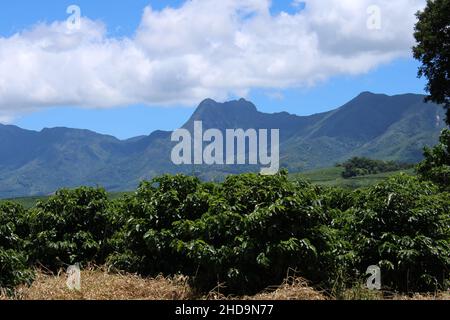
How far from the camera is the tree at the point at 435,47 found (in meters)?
32.2

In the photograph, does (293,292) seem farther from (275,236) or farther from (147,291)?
(147,291)

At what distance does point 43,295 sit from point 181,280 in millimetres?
2346

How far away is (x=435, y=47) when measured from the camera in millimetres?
32594

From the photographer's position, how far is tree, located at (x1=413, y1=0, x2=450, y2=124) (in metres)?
32.2

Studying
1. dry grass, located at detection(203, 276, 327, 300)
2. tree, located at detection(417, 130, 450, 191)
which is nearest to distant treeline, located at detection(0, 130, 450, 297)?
dry grass, located at detection(203, 276, 327, 300)

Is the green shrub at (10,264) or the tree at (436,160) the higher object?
the tree at (436,160)

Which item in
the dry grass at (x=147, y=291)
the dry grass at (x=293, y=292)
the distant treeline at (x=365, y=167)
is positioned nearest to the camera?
the dry grass at (x=293, y=292)

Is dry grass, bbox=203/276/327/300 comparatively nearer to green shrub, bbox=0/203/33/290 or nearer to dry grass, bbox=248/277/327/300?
dry grass, bbox=248/277/327/300

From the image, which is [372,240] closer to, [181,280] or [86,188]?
[181,280]

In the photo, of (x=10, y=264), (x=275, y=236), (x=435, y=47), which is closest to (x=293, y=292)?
(x=275, y=236)

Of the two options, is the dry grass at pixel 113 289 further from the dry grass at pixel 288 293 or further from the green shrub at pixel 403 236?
the green shrub at pixel 403 236

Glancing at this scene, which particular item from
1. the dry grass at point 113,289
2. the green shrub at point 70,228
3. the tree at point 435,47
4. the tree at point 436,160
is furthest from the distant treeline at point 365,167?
the dry grass at point 113,289

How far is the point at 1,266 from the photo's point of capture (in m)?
9.20
